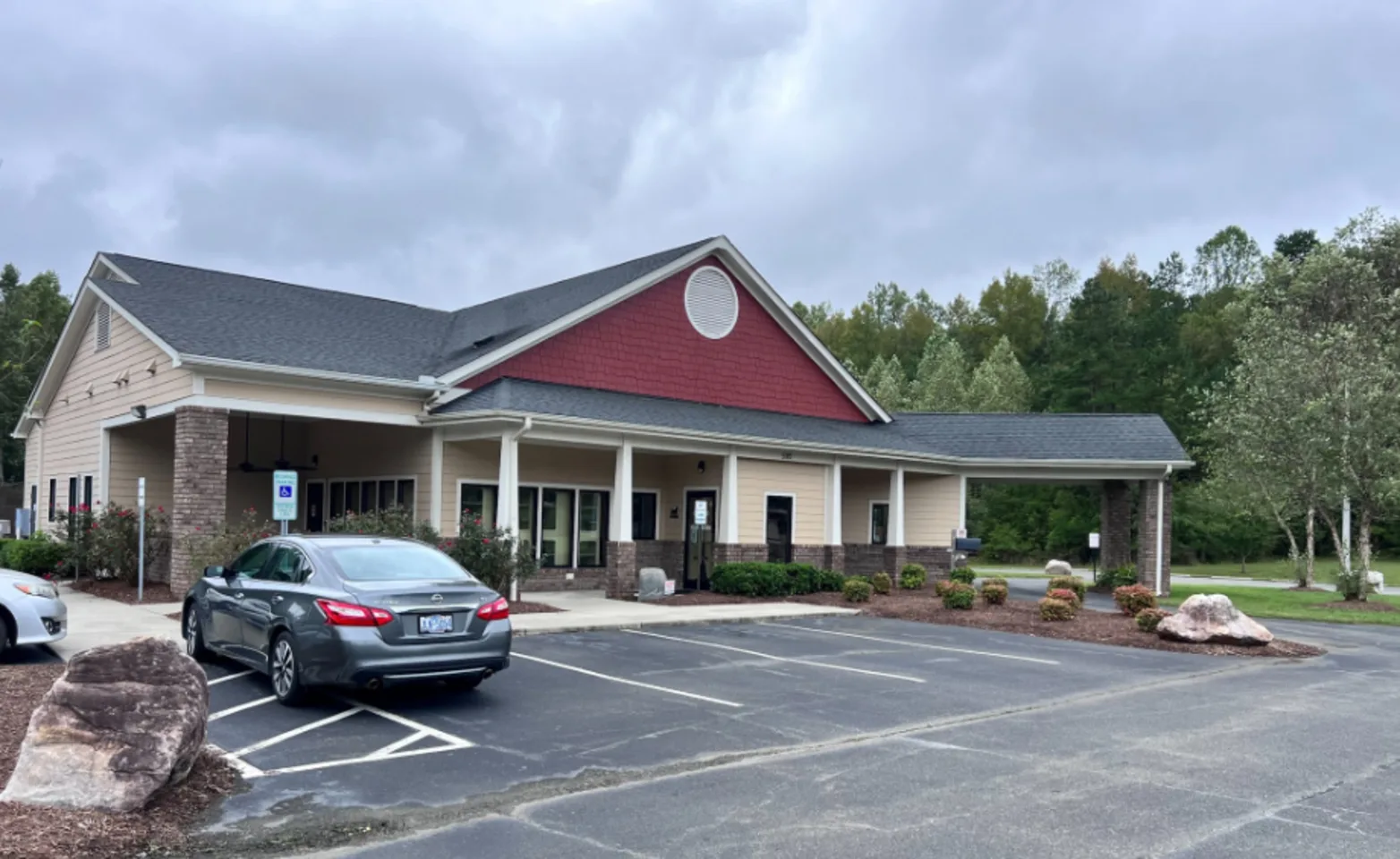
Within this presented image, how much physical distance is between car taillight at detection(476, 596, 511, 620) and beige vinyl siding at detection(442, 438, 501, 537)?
10272 millimetres

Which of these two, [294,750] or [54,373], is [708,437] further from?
[54,373]

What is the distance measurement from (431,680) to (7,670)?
449 cm

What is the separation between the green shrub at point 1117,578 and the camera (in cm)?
2656

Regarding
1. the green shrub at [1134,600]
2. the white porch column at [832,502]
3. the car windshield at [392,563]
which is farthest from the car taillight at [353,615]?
the white porch column at [832,502]

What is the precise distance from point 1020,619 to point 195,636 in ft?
43.7

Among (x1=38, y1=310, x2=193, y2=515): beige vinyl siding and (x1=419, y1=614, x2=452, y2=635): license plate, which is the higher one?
(x1=38, y1=310, x2=193, y2=515): beige vinyl siding

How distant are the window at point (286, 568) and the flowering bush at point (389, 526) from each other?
6.01 m

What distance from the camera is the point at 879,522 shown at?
88.1 feet

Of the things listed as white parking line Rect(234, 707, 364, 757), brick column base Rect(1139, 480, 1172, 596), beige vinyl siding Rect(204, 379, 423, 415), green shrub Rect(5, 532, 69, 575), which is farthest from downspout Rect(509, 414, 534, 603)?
brick column base Rect(1139, 480, 1172, 596)

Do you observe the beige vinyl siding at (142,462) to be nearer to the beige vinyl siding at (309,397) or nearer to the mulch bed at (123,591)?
the mulch bed at (123,591)

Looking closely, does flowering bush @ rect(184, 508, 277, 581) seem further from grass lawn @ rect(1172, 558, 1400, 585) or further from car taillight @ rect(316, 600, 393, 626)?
grass lawn @ rect(1172, 558, 1400, 585)

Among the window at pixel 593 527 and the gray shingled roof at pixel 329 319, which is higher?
the gray shingled roof at pixel 329 319

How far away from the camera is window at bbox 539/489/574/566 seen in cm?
2158

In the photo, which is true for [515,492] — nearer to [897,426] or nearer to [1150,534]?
[897,426]
